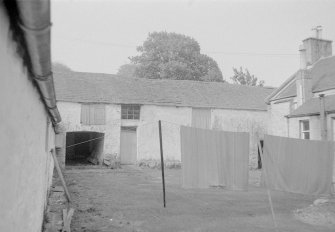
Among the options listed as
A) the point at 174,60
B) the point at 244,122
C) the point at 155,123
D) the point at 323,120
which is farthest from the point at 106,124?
the point at 174,60

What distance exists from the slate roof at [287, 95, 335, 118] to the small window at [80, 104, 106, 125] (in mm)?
12314

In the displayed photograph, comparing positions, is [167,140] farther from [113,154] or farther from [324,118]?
[324,118]

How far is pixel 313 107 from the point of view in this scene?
53.7ft

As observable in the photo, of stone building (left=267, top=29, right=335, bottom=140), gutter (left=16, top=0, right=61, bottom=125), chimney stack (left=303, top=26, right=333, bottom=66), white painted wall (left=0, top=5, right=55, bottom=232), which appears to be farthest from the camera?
chimney stack (left=303, top=26, right=333, bottom=66)

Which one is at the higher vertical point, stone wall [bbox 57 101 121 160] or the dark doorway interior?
stone wall [bbox 57 101 121 160]

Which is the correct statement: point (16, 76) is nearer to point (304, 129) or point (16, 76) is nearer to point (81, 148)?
point (304, 129)

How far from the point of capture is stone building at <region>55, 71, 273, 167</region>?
22453mm

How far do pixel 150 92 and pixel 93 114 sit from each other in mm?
5039

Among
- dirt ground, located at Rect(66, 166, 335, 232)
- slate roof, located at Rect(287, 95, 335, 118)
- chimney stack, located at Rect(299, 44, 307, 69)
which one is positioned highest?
chimney stack, located at Rect(299, 44, 307, 69)

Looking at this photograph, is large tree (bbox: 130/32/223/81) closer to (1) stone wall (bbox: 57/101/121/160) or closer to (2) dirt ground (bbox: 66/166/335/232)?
(1) stone wall (bbox: 57/101/121/160)

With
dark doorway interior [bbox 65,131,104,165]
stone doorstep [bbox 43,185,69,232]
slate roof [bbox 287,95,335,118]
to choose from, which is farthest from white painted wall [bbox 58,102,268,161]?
stone doorstep [bbox 43,185,69,232]

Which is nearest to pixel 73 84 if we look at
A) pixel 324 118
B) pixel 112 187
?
pixel 112 187

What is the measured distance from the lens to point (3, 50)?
2.11 metres

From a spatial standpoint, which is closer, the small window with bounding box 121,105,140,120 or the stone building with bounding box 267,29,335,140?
the stone building with bounding box 267,29,335,140
